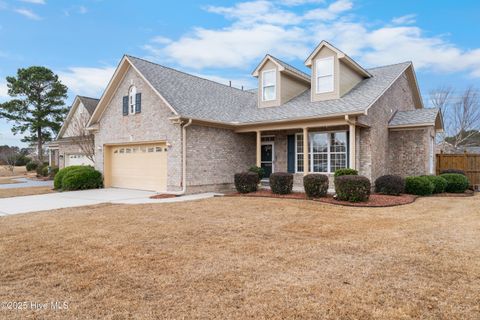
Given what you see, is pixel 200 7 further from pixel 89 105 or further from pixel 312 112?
pixel 89 105

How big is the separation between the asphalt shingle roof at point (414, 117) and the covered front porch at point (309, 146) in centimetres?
321

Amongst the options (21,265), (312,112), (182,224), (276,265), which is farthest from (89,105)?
(276,265)

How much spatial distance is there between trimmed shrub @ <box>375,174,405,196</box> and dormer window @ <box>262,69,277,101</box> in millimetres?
7086

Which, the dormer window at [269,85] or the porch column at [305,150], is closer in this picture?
the porch column at [305,150]

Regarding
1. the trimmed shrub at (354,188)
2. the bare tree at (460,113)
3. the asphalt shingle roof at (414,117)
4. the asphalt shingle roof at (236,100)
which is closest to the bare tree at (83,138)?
the asphalt shingle roof at (236,100)

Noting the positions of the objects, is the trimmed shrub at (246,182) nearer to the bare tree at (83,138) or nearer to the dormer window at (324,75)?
the dormer window at (324,75)

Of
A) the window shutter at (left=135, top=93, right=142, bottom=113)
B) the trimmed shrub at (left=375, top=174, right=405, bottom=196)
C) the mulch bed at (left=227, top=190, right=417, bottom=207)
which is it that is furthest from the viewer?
the window shutter at (left=135, top=93, right=142, bottom=113)

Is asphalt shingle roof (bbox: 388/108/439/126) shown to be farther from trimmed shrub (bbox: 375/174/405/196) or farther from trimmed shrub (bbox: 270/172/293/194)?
trimmed shrub (bbox: 270/172/293/194)

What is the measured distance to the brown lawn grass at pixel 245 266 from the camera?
3.63m

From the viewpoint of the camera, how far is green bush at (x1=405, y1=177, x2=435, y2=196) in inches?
533

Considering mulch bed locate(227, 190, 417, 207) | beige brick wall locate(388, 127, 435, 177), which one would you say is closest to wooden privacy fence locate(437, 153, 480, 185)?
beige brick wall locate(388, 127, 435, 177)

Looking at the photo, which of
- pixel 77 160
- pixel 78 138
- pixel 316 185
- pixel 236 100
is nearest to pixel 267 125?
pixel 236 100

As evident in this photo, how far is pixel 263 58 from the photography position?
17.0m

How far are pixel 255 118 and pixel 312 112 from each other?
3156 millimetres
